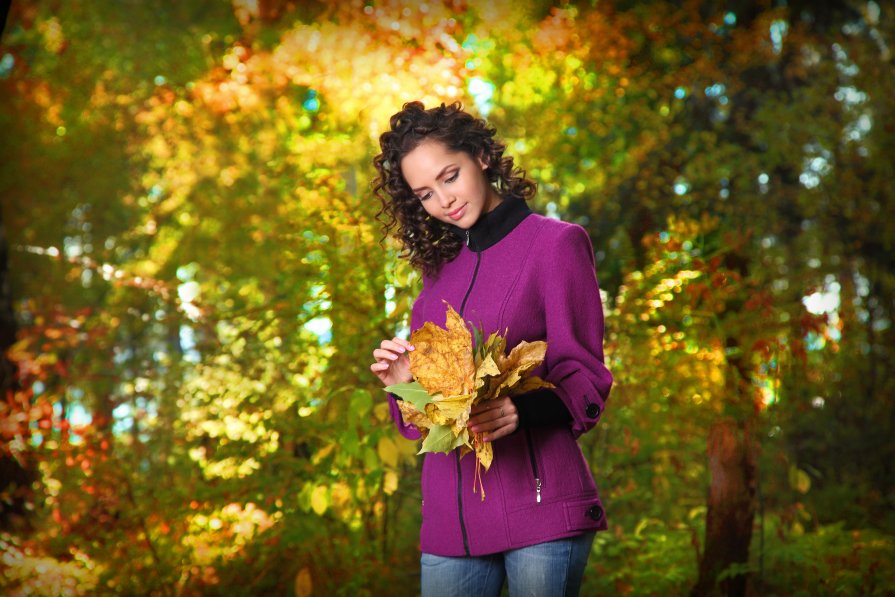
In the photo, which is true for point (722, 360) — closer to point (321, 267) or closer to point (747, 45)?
point (321, 267)

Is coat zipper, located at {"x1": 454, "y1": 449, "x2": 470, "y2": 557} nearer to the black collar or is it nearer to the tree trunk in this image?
the black collar

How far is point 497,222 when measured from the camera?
1.84 m

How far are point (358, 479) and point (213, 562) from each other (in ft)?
2.93

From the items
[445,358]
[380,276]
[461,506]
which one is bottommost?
[461,506]

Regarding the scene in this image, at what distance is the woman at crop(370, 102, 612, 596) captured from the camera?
5.28 feet

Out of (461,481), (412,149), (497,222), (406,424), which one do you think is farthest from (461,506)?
(412,149)

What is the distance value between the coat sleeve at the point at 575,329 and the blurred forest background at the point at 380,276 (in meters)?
1.46

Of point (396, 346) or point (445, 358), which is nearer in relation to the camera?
point (445, 358)

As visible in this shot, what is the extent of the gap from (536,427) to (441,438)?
0.88 feet

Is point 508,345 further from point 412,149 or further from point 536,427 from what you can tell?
point 412,149

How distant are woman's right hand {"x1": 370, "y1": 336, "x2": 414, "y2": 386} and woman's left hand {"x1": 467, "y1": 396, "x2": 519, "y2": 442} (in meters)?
0.27

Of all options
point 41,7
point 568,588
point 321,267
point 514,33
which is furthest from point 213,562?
point 41,7

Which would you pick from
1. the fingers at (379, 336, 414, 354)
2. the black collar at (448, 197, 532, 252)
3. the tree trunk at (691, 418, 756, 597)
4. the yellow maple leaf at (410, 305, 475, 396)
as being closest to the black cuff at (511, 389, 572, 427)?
the yellow maple leaf at (410, 305, 475, 396)

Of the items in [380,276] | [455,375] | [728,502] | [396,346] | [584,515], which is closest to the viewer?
[455,375]
